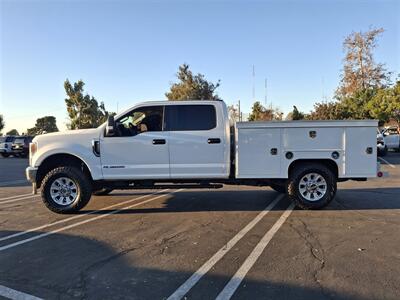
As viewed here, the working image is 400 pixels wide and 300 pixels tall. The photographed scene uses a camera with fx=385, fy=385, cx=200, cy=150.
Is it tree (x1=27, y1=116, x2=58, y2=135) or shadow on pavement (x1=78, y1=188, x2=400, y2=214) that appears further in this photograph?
tree (x1=27, y1=116, x2=58, y2=135)

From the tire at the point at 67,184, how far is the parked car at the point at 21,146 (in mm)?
25351

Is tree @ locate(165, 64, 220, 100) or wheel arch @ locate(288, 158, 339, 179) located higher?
tree @ locate(165, 64, 220, 100)

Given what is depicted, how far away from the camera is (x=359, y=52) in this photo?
45.1 metres

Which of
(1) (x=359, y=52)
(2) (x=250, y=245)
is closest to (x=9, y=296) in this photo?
(2) (x=250, y=245)

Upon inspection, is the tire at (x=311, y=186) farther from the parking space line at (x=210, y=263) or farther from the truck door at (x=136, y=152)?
the truck door at (x=136, y=152)

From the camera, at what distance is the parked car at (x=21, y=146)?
1218 inches

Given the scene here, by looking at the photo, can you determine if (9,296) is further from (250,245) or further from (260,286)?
(250,245)

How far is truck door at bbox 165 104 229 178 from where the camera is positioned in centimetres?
784

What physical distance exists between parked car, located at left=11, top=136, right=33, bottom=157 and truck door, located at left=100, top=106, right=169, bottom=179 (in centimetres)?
2584

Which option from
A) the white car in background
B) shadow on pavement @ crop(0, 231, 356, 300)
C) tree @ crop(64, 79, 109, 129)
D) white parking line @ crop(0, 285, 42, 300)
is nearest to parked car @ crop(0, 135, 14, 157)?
the white car in background

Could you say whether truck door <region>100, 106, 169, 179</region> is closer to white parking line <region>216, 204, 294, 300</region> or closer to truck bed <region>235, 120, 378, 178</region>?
truck bed <region>235, 120, 378, 178</region>

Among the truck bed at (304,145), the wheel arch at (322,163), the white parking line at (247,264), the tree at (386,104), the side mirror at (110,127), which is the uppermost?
the tree at (386,104)

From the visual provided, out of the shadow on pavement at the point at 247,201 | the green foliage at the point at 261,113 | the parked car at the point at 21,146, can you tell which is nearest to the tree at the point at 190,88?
the green foliage at the point at 261,113

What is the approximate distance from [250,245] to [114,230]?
2423mm
